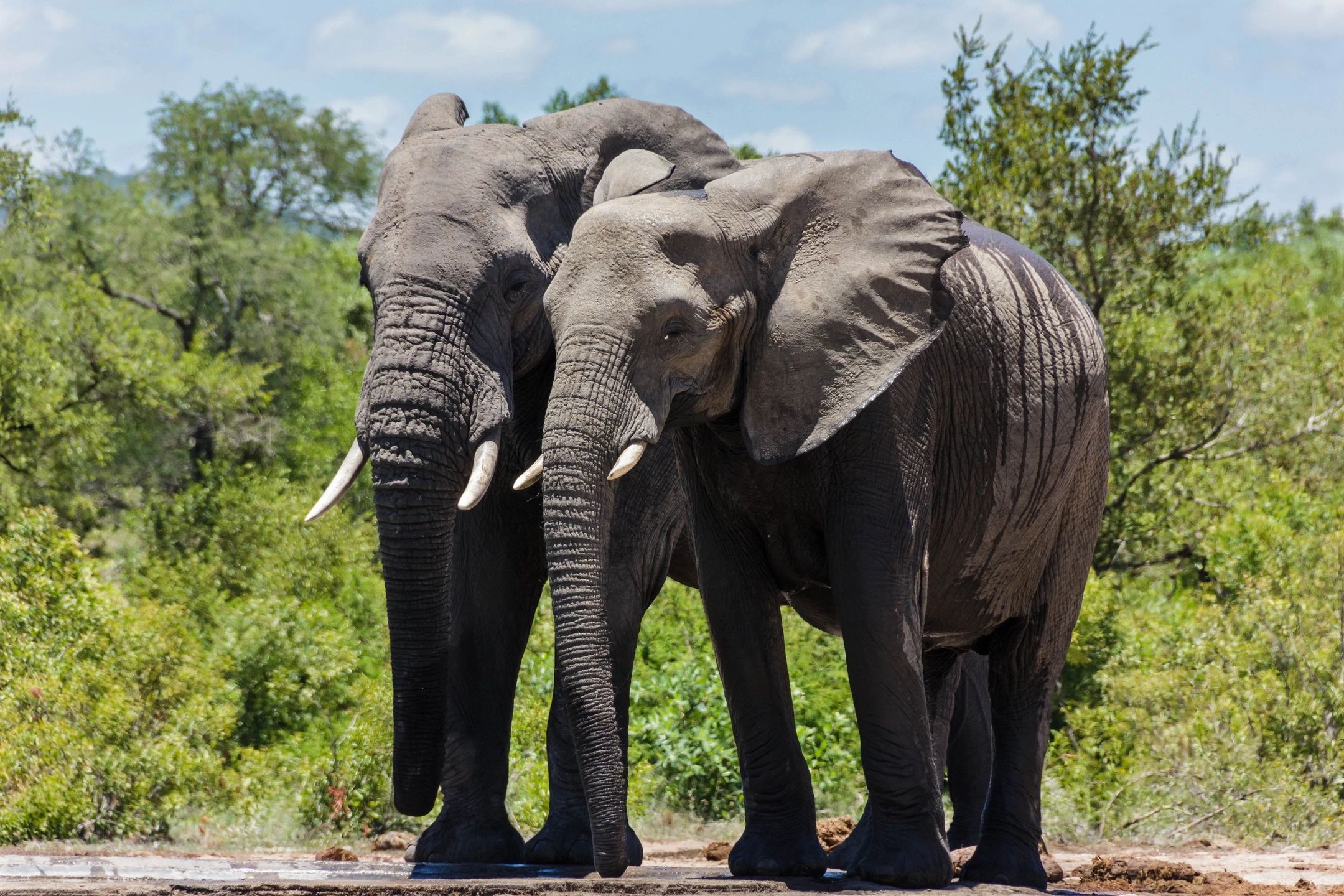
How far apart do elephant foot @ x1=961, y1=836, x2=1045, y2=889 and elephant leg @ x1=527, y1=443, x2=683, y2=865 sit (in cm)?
116

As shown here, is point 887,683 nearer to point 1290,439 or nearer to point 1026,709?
point 1026,709

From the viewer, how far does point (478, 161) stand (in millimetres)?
6102

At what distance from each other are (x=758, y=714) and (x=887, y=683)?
0.51 meters

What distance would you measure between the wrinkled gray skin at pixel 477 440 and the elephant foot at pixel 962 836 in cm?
144

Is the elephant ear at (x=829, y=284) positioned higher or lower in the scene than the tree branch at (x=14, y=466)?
lower

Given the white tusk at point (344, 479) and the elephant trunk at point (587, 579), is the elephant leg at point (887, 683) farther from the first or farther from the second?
the white tusk at point (344, 479)

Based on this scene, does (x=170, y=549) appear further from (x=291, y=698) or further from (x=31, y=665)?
(x=31, y=665)

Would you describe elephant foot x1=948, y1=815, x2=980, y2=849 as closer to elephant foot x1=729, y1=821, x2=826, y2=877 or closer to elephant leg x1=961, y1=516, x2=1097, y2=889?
elephant leg x1=961, y1=516, x2=1097, y2=889

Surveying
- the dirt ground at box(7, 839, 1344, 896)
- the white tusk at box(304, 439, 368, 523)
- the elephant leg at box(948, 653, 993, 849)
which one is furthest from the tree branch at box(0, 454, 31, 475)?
the elephant leg at box(948, 653, 993, 849)

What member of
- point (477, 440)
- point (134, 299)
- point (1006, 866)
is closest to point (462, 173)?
point (477, 440)

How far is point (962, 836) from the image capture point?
22.2ft

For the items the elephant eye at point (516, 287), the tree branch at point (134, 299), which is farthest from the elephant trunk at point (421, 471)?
the tree branch at point (134, 299)

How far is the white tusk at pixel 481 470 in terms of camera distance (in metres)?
5.46

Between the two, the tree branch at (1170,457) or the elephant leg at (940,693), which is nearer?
the elephant leg at (940,693)
